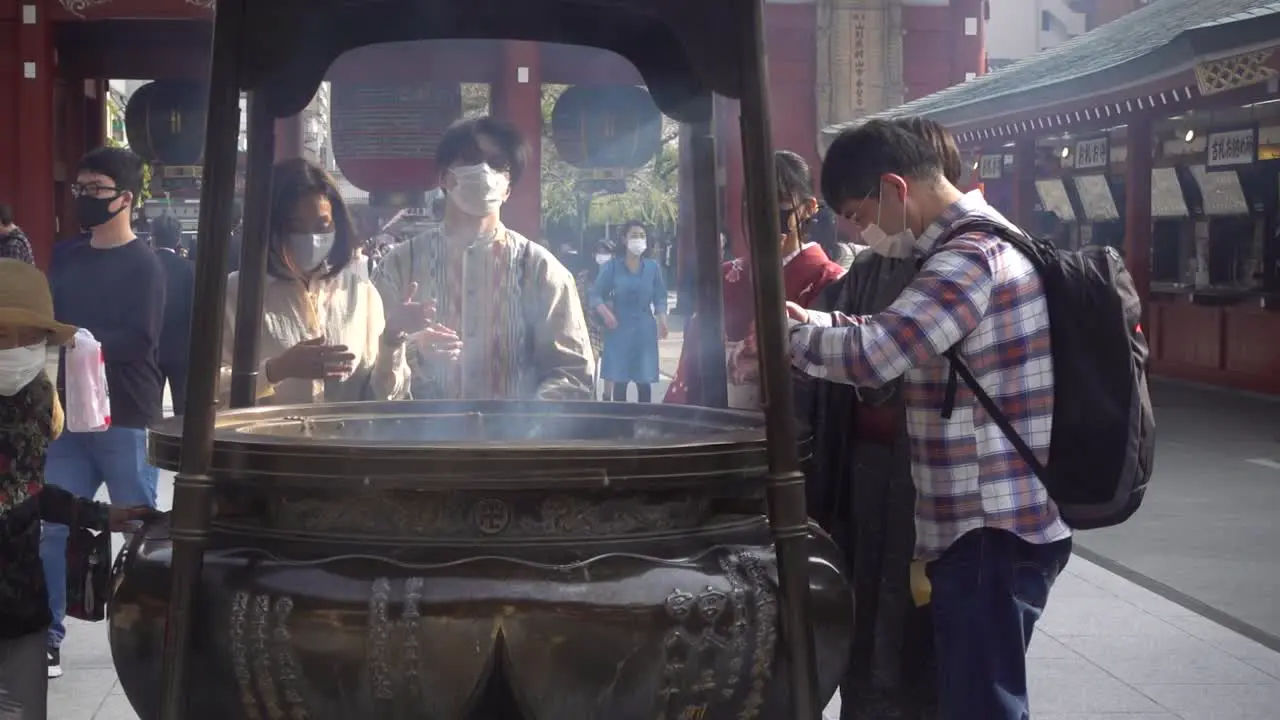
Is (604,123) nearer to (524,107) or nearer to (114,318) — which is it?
(524,107)

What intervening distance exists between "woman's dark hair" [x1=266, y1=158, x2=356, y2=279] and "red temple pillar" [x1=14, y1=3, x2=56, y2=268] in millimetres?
10663

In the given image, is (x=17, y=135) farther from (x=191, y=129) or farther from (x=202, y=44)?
(x=191, y=129)

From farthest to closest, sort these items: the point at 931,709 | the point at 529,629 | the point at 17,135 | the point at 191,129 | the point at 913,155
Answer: the point at 17,135 → the point at 191,129 → the point at 931,709 → the point at 913,155 → the point at 529,629

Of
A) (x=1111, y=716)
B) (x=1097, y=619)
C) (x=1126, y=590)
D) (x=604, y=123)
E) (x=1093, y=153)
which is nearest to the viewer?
(x=1111, y=716)

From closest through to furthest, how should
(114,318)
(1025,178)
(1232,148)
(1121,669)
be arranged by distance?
1. (114,318)
2. (1121,669)
3. (1232,148)
4. (1025,178)

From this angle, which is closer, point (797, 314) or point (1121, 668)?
point (797, 314)

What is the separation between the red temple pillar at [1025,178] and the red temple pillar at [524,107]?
16.9 ft

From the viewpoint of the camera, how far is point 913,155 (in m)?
3.08

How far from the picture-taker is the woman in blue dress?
1052 centimetres

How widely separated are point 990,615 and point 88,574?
1.92 m

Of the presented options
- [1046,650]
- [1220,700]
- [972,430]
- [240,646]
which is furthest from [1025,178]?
[240,646]

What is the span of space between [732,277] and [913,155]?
1.77m

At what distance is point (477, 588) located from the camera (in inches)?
94.0

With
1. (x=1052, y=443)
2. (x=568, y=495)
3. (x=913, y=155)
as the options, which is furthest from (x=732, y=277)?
(x=568, y=495)
